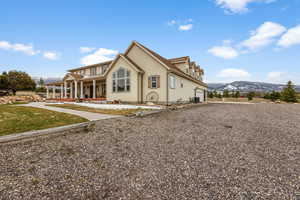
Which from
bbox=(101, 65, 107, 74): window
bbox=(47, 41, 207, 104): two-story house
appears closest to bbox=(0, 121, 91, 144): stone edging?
bbox=(47, 41, 207, 104): two-story house

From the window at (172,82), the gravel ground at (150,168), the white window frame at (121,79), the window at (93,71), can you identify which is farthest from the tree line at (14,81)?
the gravel ground at (150,168)

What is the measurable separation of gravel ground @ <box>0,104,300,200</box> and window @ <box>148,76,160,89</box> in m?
9.28

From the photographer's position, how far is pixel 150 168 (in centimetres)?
220

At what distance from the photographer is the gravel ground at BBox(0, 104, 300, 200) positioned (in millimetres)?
1614

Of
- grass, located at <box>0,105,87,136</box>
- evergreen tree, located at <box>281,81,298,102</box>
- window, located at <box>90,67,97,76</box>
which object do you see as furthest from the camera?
evergreen tree, located at <box>281,81,298,102</box>

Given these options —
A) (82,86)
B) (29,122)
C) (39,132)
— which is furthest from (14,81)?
(39,132)

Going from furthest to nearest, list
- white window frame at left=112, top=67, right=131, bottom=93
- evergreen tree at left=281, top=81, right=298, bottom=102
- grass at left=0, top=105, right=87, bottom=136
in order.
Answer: evergreen tree at left=281, top=81, right=298, bottom=102 < white window frame at left=112, top=67, right=131, bottom=93 < grass at left=0, top=105, right=87, bottom=136

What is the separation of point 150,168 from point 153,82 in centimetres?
1103

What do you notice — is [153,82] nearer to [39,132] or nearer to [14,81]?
[39,132]

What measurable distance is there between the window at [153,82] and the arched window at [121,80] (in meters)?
2.39

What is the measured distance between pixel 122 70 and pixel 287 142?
1315cm

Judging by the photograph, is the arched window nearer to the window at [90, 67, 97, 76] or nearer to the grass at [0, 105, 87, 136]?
the grass at [0, 105, 87, 136]

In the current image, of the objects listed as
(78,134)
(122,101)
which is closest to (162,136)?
(78,134)

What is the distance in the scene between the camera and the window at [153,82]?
1248 cm
